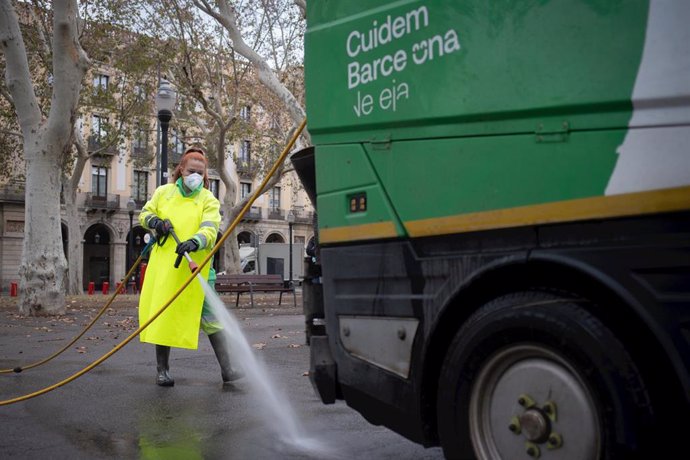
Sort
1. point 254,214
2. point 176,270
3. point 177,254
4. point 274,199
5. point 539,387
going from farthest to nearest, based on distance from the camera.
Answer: point 274,199 → point 254,214 → point 176,270 → point 177,254 → point 539,387

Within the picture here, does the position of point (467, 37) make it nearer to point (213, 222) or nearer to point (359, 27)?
point (359, 27)

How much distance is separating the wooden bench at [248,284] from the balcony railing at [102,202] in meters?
34.5

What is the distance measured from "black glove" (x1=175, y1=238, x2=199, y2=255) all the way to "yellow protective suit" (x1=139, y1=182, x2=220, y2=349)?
0.04 m

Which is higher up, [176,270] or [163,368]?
[176,270]

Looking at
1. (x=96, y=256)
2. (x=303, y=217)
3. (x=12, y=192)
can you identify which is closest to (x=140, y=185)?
(x=96, y=256)

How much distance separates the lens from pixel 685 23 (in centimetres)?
215

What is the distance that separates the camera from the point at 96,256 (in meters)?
53.0

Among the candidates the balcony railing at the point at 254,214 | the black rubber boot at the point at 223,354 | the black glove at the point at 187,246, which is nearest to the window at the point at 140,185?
the balcony railing at the point at 254,214

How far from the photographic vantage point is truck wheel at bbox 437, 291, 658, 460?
2141mm

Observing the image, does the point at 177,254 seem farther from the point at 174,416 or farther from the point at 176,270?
the point at 174,416

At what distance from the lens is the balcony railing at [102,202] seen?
4981 cm

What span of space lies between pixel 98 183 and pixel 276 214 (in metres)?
15.4

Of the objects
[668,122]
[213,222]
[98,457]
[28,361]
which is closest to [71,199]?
[28,361]

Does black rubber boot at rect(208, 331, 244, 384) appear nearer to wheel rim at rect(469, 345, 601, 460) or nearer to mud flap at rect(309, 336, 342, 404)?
mud flap at rect(309, 336, 342, 404)
